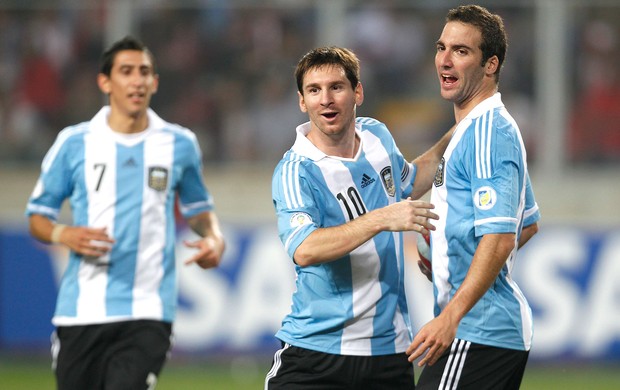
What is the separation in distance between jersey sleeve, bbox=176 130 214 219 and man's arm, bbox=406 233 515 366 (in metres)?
2.47

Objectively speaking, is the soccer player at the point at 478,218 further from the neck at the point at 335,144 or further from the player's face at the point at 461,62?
the neck at the point at 335,144

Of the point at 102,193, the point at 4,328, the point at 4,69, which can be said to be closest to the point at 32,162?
the point at 4,69

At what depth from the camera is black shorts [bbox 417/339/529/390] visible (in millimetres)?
4465

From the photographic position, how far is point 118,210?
19.9ft

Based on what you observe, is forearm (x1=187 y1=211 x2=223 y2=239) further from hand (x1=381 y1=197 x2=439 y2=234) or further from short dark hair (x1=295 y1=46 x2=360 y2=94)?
hand (x1=381 y1=197 x2=439 y2=234)

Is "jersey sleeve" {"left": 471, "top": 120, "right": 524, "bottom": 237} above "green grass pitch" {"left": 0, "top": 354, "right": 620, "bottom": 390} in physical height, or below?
above

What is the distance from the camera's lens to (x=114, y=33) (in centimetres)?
1118

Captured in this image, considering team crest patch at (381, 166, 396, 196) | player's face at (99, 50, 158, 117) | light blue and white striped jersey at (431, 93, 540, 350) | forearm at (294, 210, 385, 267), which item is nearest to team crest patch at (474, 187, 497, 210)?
light blue and white striped jersey at (431, 93, 540, 350)

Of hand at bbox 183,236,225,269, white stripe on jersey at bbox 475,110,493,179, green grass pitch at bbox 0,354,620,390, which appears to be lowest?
green grass pitch at bbox 0,354,620,390

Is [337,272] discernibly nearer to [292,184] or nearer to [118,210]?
[292,184]

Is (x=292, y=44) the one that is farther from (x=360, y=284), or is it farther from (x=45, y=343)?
(x=360, y=284)

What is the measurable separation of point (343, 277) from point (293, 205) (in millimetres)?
414

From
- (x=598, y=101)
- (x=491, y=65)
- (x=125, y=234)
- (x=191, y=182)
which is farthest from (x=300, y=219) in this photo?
(x=598, y=101)

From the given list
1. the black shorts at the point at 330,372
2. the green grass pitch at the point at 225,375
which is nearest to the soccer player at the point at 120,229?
the black shorts at the point at 330,372
